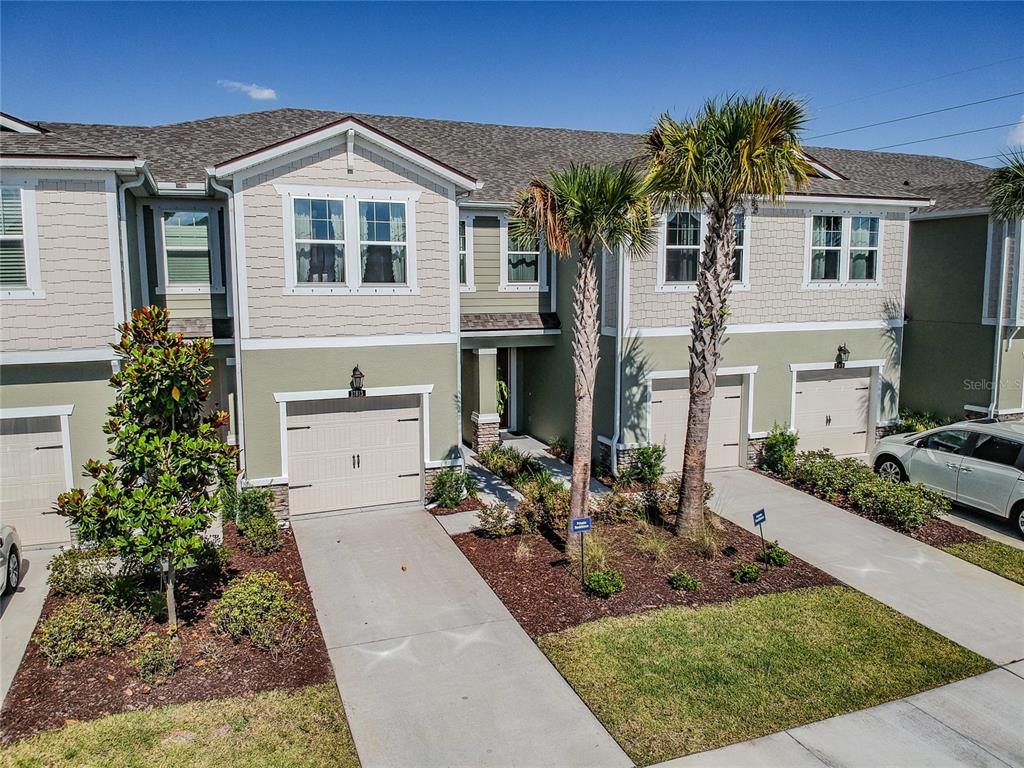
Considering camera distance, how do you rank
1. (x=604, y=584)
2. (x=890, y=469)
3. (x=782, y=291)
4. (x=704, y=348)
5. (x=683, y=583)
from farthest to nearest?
(x=782, y=291)
(x=890, y=469)
(x=704, y=348)
(x=683, y=583)
(x=604, y=584)

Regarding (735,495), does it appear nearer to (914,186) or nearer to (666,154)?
(666,154)

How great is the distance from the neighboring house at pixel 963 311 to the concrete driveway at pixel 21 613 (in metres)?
18.5

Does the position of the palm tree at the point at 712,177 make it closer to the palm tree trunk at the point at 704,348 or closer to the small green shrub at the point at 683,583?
the palm tree trunk at the point at 704,348

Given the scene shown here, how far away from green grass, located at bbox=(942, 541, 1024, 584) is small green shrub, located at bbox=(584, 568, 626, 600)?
18.6 feet

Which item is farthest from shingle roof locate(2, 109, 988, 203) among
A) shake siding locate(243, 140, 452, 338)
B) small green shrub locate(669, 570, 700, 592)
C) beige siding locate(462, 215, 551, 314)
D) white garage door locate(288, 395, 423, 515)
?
small green shrub locate(669, 570, 700, 592)

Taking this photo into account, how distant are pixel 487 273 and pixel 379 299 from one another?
398 cm

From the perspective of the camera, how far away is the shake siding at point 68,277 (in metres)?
10.8

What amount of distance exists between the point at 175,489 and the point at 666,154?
26.4 ft

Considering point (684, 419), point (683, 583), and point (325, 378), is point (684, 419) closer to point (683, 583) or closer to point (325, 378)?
point (683, 583)

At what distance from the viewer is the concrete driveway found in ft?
25.8

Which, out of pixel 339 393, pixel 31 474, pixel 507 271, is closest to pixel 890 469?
pixel 507 271

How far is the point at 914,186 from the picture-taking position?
2023 cm

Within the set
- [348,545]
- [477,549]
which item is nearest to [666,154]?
[477,549]

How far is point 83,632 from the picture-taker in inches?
319
